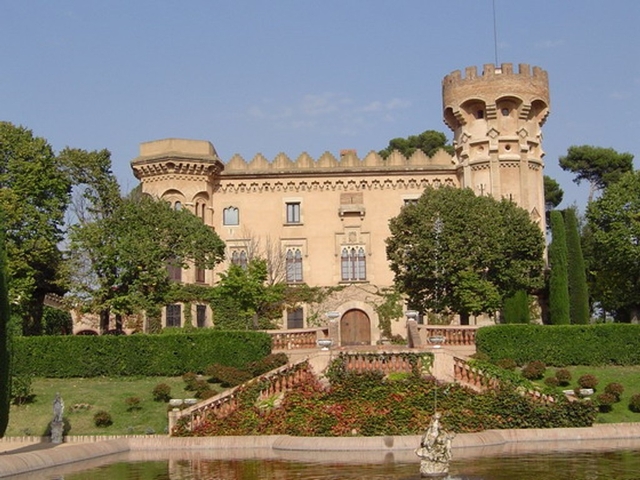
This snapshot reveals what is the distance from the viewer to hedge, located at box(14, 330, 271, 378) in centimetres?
3347

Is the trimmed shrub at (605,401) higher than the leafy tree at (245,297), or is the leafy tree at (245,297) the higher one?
the leafy tree at (245,297)

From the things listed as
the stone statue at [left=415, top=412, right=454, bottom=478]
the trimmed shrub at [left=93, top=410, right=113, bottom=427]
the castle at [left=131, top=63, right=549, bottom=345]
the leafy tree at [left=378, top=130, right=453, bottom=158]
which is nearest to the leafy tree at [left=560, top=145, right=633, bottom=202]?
the leafy tree at [left=378, top=130, right=453, bottom=158]

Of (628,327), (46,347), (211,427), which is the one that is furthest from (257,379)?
(628,327)

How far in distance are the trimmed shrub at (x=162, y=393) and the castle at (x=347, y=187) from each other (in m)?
17.1

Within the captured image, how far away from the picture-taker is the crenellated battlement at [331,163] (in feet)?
163

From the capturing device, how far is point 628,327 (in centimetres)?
3419

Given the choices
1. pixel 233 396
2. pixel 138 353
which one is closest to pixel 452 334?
pixel 233 396

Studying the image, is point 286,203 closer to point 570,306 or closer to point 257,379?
point 570,306

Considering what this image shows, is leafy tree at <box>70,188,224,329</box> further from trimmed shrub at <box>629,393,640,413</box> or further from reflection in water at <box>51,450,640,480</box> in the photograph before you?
trimmed shrub at <box>629,393,640,413</box>

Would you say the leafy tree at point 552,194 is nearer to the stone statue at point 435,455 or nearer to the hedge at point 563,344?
the hedge at point 563,344

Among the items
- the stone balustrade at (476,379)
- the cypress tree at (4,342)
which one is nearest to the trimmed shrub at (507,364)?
the stone balustrade at (476,379)

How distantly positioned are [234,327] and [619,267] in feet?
64.3

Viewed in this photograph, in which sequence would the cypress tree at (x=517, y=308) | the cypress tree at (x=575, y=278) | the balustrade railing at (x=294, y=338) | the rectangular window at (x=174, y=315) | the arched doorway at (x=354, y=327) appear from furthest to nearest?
the arched doorway at (x=354, y=327) → the rectangular window at (x=174, y=315) → the cypress tree at (x=575, y=278) → the cypress tree at (x=517, y=308) → the balustrade railing at (x=294, y=338)

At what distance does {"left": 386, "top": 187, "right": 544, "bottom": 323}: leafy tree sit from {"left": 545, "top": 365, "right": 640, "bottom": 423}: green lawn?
595cm
